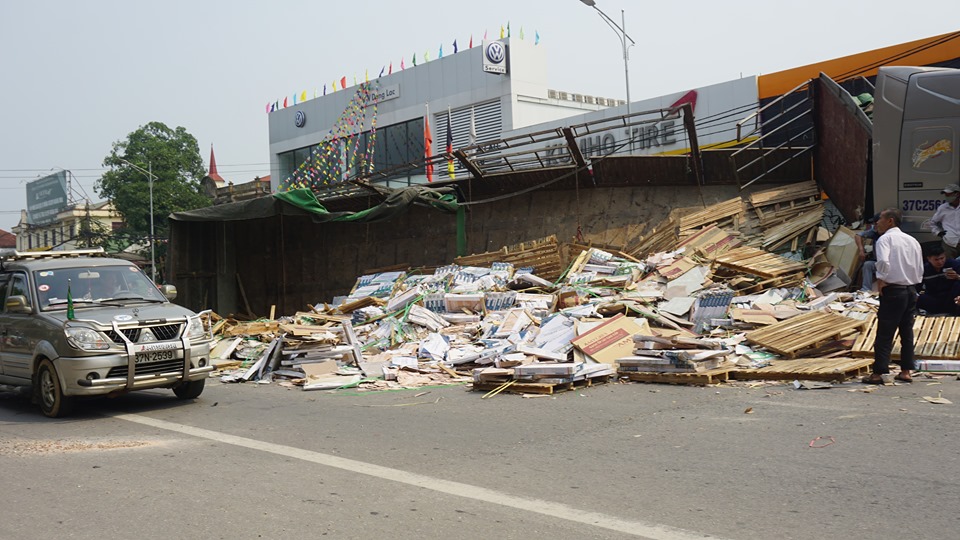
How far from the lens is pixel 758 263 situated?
48.6ft

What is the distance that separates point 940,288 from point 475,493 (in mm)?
9468

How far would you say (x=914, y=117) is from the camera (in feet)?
44.4

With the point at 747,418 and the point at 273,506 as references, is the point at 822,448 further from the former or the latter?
the point at 273,506

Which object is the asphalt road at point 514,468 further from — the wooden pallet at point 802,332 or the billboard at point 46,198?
the billboard at point 46,198

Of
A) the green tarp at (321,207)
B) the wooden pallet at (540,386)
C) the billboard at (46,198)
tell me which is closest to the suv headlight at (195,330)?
the wooden pallet at (540,386)

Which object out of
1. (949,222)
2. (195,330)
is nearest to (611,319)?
(949,222)

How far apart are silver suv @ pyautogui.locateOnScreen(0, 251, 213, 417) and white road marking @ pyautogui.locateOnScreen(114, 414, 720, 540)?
5.53 ft

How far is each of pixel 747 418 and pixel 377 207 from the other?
1428 centimetres

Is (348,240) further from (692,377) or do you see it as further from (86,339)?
(692,377)

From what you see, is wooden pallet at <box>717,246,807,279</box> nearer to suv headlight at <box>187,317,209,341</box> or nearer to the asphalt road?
the asphalt road

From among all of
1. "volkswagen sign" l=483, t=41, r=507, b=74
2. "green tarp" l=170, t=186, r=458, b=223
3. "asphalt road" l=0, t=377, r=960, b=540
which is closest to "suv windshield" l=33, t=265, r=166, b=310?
"asphalt road" l=0, t=377, r=960, b=540

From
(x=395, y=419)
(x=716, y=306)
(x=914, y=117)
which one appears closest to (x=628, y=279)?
(x=716, y=306)

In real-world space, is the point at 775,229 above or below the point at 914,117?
below

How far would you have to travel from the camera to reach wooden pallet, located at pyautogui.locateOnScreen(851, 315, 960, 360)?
9891mm
